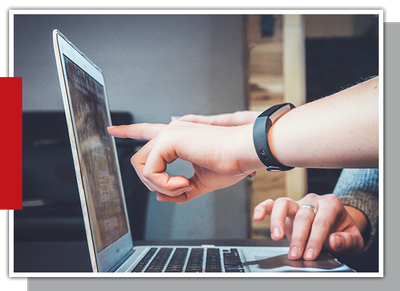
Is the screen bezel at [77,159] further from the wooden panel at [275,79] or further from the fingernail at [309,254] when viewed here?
the wooden panel at [275,79]

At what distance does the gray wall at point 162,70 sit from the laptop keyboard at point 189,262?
0.88 ft

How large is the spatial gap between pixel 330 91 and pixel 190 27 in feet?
1.77

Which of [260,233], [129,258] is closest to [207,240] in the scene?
[260,233]

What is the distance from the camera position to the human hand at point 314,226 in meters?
0.67

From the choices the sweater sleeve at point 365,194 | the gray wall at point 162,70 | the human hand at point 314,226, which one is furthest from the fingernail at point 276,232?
the gray wall at point 162,70

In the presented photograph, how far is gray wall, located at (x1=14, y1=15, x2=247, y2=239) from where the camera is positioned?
2.93ft

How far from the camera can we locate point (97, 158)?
67 cm

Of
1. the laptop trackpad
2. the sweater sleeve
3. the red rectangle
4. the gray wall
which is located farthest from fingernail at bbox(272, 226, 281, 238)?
the red rectangle

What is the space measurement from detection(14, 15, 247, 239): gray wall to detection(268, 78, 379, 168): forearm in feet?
1.67

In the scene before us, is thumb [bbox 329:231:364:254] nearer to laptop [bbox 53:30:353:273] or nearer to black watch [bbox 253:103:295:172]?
laptop [bbox 53:30:353:273]

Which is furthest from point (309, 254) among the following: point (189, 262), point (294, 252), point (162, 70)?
point (162, 70)

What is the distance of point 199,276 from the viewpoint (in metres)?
0.73

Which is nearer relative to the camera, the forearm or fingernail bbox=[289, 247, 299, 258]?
the forearm
